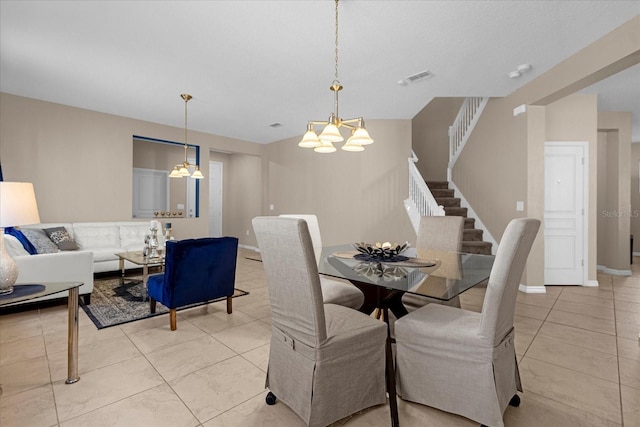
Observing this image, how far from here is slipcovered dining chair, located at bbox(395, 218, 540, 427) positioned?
145 centimetres

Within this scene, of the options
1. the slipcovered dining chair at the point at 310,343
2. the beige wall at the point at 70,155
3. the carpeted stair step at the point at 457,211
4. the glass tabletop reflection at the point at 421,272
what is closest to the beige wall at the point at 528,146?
the carpeted stair step at the point at 457,211

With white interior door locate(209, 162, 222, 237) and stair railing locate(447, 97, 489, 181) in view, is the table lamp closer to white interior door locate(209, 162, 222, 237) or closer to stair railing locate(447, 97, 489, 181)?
stair railing locate(447, 97, 489, 181)

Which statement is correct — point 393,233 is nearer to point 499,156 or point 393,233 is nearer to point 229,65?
point 499,156

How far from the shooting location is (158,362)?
2.19 m

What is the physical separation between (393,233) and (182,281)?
12.3 feet

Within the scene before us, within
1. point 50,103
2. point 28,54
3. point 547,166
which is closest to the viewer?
point 28,54

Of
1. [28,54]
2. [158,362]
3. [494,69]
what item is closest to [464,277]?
[158,362]

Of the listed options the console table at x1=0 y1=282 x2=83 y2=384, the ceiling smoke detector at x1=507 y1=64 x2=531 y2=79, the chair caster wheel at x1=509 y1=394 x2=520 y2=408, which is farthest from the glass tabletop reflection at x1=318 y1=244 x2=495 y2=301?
the ceiling smoke detector at x1=507 y1=64 x2=531 y2=79

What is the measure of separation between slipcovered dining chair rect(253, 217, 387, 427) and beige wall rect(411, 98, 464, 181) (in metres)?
6.17

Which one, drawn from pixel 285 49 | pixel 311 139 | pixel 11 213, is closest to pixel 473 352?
pixel 311 139

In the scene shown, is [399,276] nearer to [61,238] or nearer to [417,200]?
[417,200]

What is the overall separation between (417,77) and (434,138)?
12.1ft

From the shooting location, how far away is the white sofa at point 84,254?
119 inches

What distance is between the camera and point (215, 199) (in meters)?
8.70
